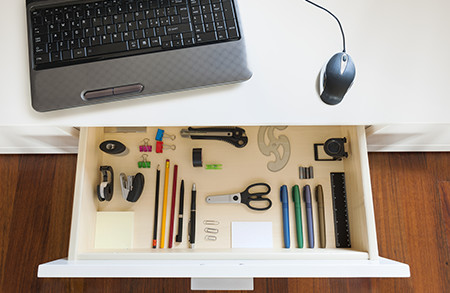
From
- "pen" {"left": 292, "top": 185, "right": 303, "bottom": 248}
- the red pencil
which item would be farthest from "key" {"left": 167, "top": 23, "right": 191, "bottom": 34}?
"pen" {"left": 292, "top": 185, "right": 303, "bottom": 248}

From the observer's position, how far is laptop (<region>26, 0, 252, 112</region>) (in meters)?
0.57

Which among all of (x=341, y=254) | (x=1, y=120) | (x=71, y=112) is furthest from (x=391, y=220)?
(x=1, y=120)

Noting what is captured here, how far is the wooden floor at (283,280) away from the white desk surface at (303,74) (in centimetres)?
45

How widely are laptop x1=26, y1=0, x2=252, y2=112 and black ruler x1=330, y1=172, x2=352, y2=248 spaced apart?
0.39 metres

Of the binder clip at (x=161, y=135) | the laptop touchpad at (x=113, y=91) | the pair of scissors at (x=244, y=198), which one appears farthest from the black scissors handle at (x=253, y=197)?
the laptop touchpad at (x=113, y=91)

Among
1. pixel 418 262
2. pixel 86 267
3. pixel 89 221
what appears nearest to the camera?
pixel 86 267

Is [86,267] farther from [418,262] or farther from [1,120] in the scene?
[418,262]

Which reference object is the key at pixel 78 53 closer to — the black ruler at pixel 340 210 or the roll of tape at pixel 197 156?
the roll of tape at pixel 197 156

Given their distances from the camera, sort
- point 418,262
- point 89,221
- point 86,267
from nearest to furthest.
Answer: point 86,267, point 89,221, point 418,262

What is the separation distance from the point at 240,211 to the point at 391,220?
0.49 meters

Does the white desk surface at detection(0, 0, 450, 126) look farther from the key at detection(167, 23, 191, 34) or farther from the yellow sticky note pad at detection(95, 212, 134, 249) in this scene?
the yellow sticky note pad at detection(95, 212, 134, 249)

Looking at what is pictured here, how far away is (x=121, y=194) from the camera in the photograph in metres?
0.81

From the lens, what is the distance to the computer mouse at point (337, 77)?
0.54m

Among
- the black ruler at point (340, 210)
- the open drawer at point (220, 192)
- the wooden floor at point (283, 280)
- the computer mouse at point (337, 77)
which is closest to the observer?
the computer mouse at point (337, 77)
